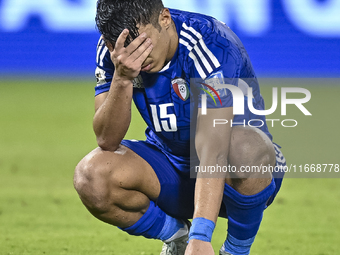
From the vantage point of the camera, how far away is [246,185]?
1.57 metres

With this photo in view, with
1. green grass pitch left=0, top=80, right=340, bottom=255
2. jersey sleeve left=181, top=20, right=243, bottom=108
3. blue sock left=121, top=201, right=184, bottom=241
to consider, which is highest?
jersey sleeve left=181, top=20, right=243, bottom=108

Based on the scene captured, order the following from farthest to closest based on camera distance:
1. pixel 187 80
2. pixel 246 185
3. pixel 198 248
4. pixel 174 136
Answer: pixel 174 136, pixel 187 80, pixel 246 185, pixel 198 248

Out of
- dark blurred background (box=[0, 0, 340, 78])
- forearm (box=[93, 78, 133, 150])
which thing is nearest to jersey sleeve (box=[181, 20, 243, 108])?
forearm (box=[93, 78, 133, 150])

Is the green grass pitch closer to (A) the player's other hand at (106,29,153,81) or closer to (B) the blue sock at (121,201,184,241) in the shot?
(B) the blue sock at (121,201,184,241)

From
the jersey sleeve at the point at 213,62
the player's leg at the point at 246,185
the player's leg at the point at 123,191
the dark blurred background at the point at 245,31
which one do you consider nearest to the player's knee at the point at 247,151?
the player's leg at the point at 246,185

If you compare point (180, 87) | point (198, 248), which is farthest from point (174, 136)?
point (198, 248)

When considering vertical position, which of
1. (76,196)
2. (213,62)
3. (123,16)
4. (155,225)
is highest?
(123,16)

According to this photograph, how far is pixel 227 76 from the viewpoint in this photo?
1581mm

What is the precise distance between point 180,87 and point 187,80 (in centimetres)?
3

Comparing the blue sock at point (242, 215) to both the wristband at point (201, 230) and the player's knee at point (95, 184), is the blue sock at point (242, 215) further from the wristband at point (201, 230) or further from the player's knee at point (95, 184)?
the player's knee at point (95, 184)

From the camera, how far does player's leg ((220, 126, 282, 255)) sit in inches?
60.9

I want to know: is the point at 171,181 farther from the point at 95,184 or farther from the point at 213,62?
the point at 213,62

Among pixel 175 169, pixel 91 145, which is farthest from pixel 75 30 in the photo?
pixel 175 169

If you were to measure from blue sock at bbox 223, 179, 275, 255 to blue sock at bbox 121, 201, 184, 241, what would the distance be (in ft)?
0.65
